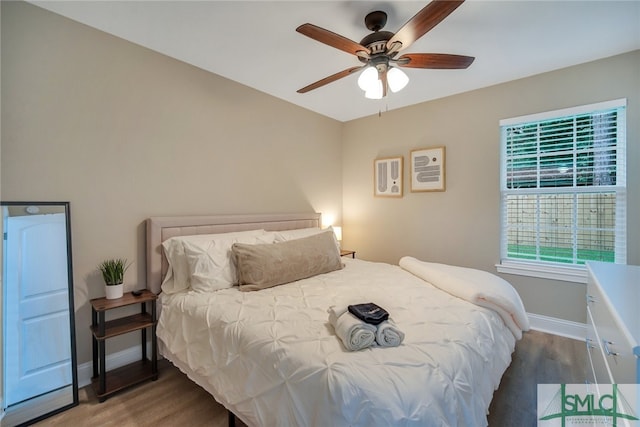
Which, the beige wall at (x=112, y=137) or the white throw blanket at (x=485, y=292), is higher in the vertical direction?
the beige wall at (x=112, y=137)

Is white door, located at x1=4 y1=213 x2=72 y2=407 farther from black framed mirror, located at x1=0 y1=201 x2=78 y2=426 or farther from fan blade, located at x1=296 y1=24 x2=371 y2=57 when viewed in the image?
fan blade, located at x1=296 y1=24 x2=371 y2=57

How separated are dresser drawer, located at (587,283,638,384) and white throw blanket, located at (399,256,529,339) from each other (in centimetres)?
38

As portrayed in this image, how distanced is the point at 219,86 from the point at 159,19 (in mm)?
834

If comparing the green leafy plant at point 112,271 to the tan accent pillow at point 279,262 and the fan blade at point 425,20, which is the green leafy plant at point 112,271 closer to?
the tan accent pillow at point 279,262

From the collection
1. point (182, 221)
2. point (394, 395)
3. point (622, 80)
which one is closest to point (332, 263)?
point (182, 221)

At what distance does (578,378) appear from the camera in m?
2.05

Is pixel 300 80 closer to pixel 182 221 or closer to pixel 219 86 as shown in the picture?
pixel 219 86

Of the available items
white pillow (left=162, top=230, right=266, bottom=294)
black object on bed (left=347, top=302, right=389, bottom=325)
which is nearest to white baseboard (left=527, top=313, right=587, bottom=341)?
black object on bed (left=347, top=302, right=389, bottom=325)

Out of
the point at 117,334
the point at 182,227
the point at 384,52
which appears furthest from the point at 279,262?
the point at 384,52

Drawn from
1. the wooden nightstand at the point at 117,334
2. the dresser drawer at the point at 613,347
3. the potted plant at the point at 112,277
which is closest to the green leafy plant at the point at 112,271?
the potted plant at the point at 112,277

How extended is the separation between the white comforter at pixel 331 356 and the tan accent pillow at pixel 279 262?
0.10 metres

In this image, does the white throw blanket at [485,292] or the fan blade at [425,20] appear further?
the white throw blanket at [485,292]

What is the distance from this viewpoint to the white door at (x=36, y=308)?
170 centimetres

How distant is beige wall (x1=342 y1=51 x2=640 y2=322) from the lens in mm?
2498
